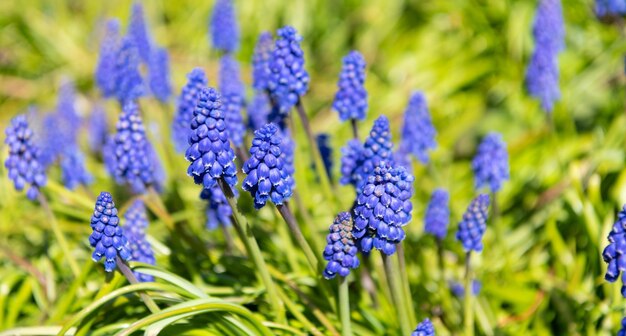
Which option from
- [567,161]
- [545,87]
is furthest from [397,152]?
[567,161]

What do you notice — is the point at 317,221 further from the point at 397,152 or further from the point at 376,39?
the point at 376,39

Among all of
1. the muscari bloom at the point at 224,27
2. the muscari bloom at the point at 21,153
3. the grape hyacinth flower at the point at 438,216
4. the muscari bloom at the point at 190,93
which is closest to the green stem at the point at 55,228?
the muscari bloom at the point at 21,153

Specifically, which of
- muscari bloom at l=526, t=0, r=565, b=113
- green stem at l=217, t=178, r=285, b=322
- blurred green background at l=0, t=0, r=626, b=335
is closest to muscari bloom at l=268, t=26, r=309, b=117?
green stem at l=217, t=178, r=285, b=322

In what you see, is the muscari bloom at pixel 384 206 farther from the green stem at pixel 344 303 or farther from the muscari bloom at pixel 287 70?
the muscari bloom at pixel 287 70

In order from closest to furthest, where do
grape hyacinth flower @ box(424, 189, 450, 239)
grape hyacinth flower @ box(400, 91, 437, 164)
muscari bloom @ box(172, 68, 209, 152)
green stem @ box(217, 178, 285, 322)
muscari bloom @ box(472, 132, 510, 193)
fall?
green stem @ box(217, 178, 285, 322) → muscari bloom @ box(172, 68, 209, 152) → grape hyacinth flower @ box(424, 189, 450, 239) → muscari bloom @ box(472, 132, 510, 193) → grape hyacinth flower @ box(400, 91, 437, 164)

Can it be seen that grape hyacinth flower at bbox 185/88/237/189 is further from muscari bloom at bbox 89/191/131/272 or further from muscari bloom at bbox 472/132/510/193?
muscari bloom at bbox 472/132/510/193

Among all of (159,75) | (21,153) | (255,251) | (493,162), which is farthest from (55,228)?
(493,162)
